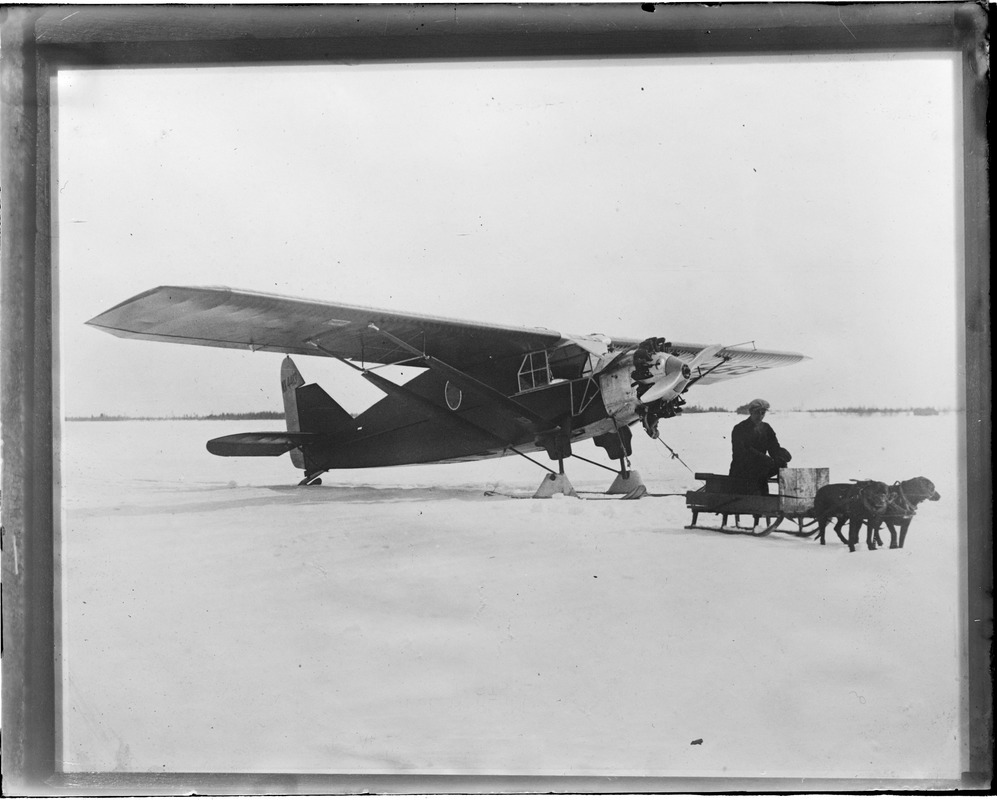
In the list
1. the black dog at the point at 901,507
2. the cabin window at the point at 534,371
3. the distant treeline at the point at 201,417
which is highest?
the cabin window at the point at 534,371

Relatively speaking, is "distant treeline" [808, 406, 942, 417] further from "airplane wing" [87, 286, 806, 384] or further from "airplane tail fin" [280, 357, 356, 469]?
"airplane tail fin" [280, 357, 356, 469]

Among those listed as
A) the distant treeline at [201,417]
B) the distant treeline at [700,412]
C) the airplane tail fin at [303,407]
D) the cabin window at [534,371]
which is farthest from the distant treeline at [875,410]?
the distant treeline at [201,417]

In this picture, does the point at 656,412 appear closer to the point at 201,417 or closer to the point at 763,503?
the point at 763,503

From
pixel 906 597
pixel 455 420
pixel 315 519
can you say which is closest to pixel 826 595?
pixel 906 597

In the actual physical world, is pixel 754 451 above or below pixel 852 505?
above

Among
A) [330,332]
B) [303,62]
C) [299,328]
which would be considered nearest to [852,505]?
[330,332]

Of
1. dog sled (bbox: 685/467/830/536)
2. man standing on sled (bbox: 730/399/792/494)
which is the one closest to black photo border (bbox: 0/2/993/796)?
dog sled (bbox: 685/467/830/536)

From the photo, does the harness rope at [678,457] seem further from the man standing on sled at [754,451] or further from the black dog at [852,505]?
the black dog at [852,505]
